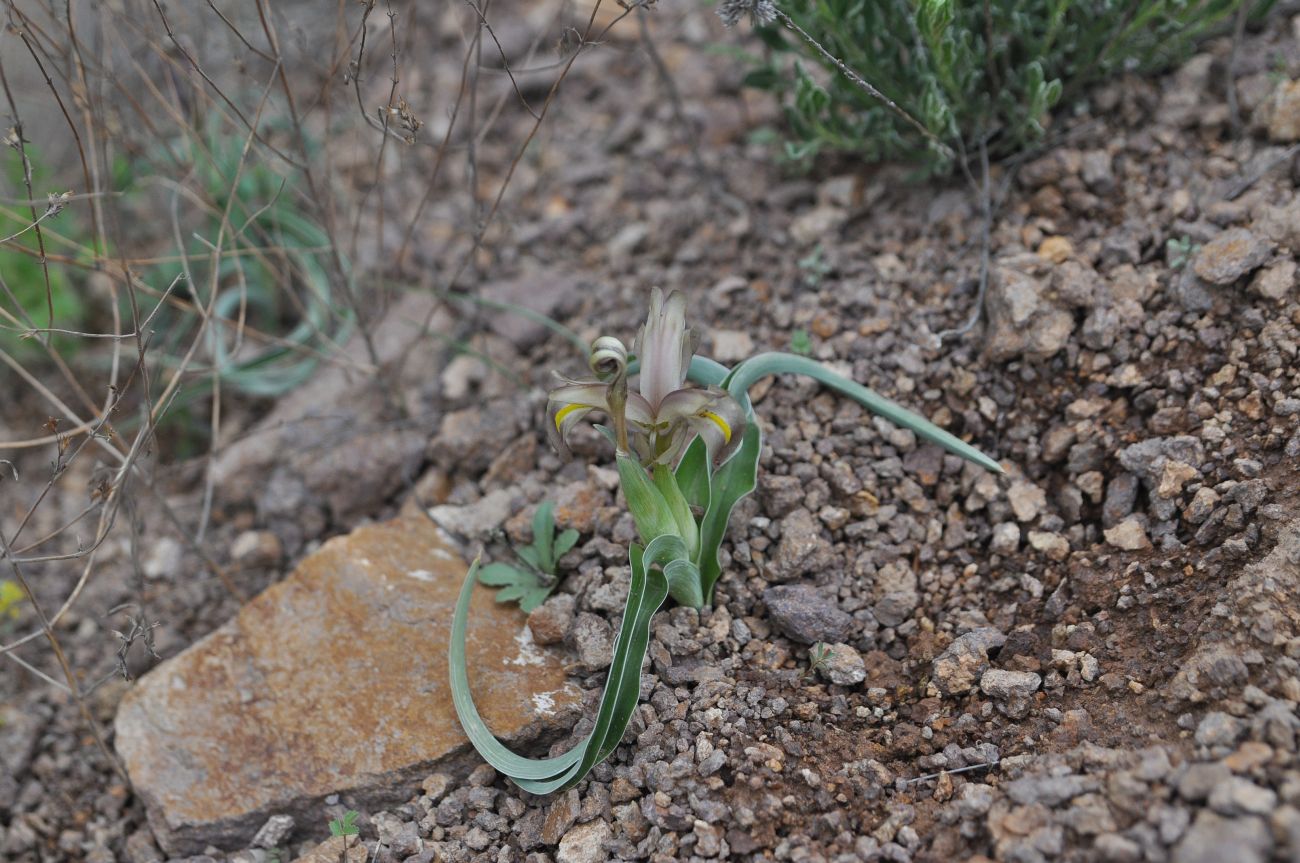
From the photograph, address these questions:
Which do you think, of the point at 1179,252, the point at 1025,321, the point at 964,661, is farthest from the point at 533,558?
the point at 1179,252

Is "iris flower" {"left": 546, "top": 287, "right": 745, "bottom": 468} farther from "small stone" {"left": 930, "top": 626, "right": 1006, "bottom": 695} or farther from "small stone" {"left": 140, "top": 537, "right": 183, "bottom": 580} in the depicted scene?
"small stone" {"left": 140, "top": 537, "right": 183, "bottom": 580}

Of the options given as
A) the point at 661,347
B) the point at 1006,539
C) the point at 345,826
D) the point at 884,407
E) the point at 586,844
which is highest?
the point at 661,347

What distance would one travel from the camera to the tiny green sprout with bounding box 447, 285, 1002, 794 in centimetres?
188

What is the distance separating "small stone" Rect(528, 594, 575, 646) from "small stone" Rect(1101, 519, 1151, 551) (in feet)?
3.91

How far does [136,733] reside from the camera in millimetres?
2348

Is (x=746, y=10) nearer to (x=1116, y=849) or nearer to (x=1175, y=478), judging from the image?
(x=1175, y=478)

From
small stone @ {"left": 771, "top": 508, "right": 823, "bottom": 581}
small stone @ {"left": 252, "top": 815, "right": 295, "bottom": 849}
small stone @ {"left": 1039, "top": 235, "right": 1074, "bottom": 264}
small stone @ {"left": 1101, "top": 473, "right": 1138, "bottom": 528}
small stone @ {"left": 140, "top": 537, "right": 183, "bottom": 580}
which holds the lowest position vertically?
small stone @ {"left": 252, "top": 815, "right": 295, "bottom": 849}

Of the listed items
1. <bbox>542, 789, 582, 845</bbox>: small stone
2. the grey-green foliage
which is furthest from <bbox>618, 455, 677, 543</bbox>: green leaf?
the grey-green foliage

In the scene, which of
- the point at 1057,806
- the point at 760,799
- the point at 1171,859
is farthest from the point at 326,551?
the point at 1171,859

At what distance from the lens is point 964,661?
206 centimetres

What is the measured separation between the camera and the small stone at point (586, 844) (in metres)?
1.90

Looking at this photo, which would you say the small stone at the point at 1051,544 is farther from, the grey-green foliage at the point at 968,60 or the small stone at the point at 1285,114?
the small stone at the point at 1285,114

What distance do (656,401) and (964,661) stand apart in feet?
2.69

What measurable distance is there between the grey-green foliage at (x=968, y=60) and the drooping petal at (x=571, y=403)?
1215 mm
